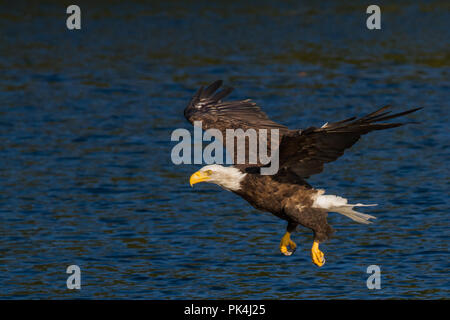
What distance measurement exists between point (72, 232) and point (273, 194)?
4.89m

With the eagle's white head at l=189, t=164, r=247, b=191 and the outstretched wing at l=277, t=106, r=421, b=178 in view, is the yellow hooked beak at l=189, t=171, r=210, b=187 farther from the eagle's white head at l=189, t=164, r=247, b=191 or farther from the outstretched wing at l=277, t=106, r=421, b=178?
the outstretched wing at l=277, t=106, r=421, b=178

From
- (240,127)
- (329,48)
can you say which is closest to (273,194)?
(240,127)

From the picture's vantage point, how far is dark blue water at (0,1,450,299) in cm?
1209

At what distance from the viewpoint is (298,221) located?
32.1 ft

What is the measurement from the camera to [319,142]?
9.21 metres

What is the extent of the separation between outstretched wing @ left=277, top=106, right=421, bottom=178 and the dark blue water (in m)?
1.97

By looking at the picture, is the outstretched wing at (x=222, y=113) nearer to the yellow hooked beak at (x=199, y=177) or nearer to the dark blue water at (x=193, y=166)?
the yellow hooked beak at (x=199, y=177)

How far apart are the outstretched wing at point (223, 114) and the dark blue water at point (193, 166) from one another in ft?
5.98

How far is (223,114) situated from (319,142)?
2352 mm

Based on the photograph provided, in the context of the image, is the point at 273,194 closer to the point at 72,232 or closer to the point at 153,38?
the point at 72,232

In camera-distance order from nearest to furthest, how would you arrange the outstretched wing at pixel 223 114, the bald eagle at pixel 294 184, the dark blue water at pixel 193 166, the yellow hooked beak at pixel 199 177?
the bald eagle at pixel 294 184
the yellow hooked beak at pixel 199 177
the outstretched wing at pixel 223 114
the dark blue water at pixel 193 166

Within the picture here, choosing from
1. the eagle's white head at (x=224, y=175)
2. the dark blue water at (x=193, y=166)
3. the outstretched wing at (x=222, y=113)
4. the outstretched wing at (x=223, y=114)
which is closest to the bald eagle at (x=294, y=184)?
the eagle's white head at (x=224, y=175)

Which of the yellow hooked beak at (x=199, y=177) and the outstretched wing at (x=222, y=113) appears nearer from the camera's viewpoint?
the yellow hooked beak at (x=199, y=177)

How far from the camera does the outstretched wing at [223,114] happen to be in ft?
36.1
